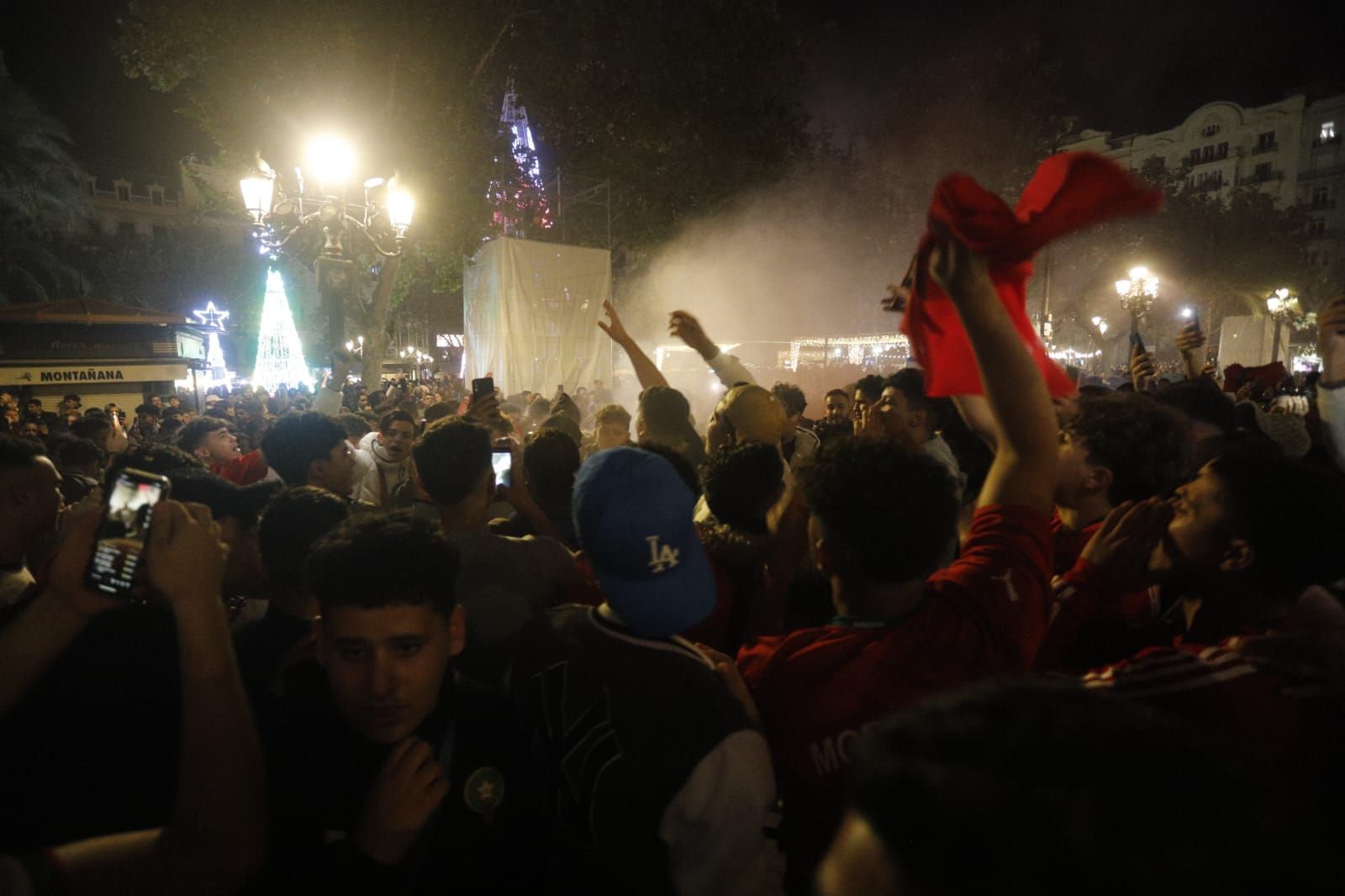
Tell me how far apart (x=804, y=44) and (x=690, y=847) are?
18.8 m

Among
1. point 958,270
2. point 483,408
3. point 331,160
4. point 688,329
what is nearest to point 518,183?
point 331,160

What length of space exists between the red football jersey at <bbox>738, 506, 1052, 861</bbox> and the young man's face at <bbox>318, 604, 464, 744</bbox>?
0.89 m

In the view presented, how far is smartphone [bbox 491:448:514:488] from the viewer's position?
13.2ft

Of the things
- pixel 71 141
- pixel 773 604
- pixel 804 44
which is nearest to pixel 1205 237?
pixel 804 44

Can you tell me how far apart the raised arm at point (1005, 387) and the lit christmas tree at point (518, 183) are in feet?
46.9

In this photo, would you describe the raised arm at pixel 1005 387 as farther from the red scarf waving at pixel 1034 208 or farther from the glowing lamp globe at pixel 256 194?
the glowing lamp globe at pixel 256 194

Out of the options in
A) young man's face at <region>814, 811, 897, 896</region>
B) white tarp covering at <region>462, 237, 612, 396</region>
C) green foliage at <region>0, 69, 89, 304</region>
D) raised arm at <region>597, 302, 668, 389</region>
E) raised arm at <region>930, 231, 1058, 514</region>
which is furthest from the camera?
green foliage at <region>0, 69, 89, 304</region>

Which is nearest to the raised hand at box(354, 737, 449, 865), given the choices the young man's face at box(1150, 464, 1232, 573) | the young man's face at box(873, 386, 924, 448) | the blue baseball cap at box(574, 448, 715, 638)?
the blue baseball cap at box(574, 448, 715, 638)

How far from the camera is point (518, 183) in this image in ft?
50.4

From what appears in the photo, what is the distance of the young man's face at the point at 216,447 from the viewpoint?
6145mm

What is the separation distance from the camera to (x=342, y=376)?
32.6ft

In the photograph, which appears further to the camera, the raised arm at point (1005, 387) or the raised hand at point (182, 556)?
the raised arm at point (1005, 387)

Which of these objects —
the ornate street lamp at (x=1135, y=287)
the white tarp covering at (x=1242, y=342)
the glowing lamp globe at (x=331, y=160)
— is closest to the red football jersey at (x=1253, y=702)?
the glowing lamp globe at (x=331, y=160)

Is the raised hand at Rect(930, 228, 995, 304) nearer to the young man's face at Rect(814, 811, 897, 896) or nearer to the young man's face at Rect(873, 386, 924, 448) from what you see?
the young man's face at Rect(814, 811, 897, 896)
